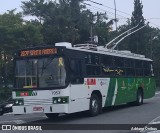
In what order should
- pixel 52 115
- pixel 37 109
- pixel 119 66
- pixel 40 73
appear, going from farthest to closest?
pixel 119 66, pixel 52 115, pixel 40 73, pixel 37 109

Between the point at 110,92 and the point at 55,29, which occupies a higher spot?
the point at 55,29

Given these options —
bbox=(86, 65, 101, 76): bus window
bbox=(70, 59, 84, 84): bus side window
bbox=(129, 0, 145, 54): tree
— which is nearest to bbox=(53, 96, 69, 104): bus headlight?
bbox=(70, 59, 84, 84): bus side window

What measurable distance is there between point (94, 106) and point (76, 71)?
2181mm

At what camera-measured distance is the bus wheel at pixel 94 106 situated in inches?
715

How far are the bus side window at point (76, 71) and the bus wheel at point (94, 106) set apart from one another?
1312 mm

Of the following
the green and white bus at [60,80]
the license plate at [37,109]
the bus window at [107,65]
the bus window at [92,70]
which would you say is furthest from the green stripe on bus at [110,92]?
the license plate at [37,109]

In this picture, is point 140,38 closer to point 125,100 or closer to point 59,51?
point 125,100

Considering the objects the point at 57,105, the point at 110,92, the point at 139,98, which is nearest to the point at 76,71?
the point at 57,105

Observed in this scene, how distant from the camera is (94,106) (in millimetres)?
18453

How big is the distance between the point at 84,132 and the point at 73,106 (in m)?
3.68

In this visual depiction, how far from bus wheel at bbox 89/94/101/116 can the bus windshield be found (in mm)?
2576

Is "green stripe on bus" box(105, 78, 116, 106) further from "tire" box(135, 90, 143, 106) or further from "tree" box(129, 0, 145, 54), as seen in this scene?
"tree" box(129, 0, 145, 54)

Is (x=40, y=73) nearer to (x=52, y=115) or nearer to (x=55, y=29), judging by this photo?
(x=52, y=115)

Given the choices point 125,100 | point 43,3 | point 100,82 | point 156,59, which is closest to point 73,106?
point 100,82
